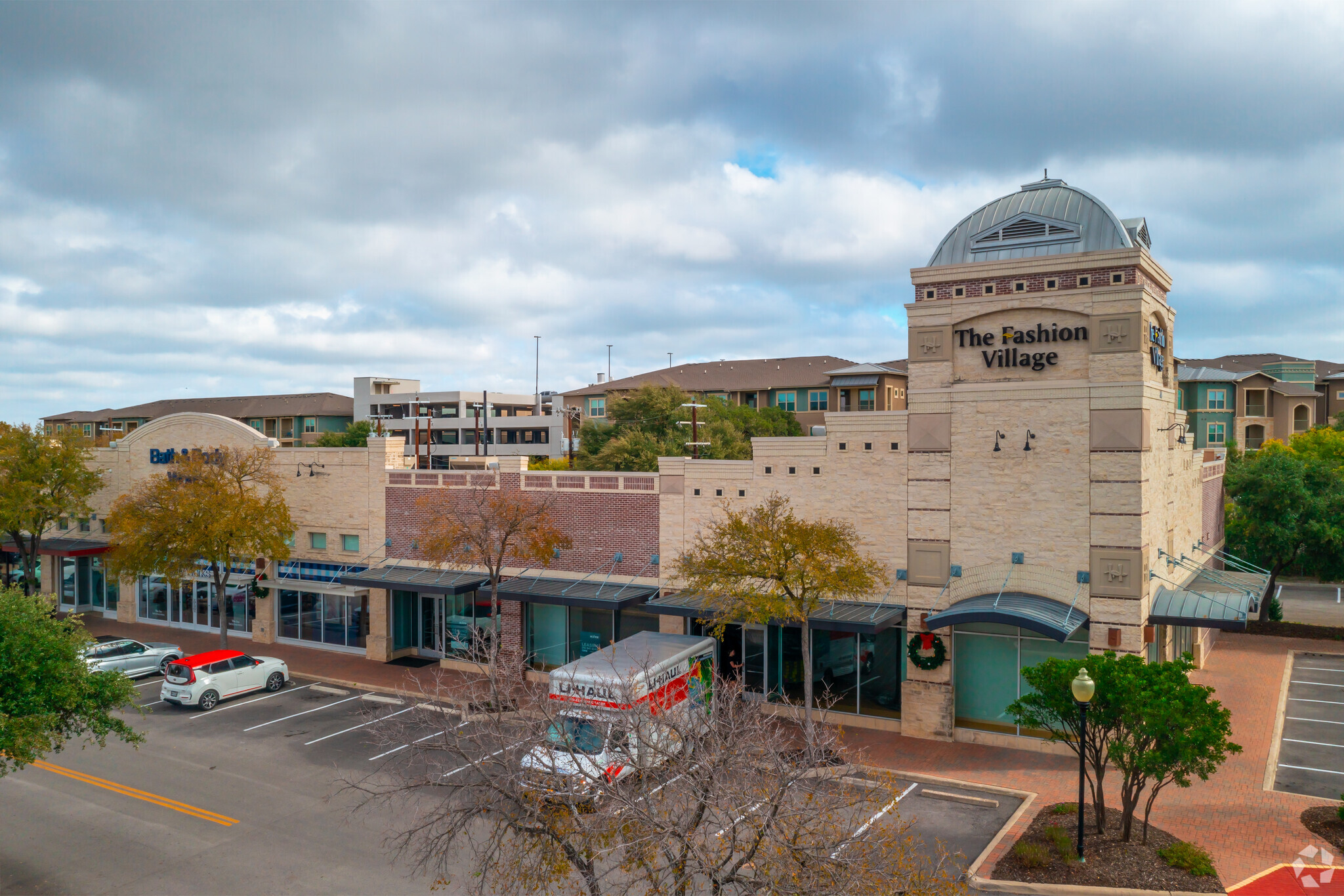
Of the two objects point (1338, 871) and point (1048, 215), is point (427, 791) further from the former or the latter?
point (1048, 215)

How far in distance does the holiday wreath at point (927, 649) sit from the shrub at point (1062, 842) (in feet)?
24.0

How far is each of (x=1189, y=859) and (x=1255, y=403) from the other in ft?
293

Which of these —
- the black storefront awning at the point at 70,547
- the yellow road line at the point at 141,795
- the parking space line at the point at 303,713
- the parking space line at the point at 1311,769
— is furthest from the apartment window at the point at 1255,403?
the black storefront awning at the point at 70,547

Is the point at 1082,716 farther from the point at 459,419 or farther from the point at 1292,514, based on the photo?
the point at 459,419

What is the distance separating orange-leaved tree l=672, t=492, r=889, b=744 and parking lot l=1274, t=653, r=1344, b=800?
11.2m

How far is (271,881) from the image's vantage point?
1709 cm

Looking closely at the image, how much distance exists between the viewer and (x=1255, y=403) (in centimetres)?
9000

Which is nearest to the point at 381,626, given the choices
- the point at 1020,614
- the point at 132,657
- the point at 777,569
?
the point at 132,657

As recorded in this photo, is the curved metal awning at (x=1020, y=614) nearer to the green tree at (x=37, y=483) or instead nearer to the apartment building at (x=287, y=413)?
the green tree at (x=37, y=483)

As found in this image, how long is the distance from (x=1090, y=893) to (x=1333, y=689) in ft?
67.0

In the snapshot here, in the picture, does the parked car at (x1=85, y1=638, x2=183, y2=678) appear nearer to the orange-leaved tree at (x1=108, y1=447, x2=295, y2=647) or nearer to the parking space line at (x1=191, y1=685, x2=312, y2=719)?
the orange-leaved tree at (x1=108, y1=447, x2=295, y2=647)

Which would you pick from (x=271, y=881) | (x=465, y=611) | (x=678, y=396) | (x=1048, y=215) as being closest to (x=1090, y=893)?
(x=271, y=881)

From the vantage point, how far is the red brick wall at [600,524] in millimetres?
30578

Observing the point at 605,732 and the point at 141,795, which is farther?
the point at 141,795
